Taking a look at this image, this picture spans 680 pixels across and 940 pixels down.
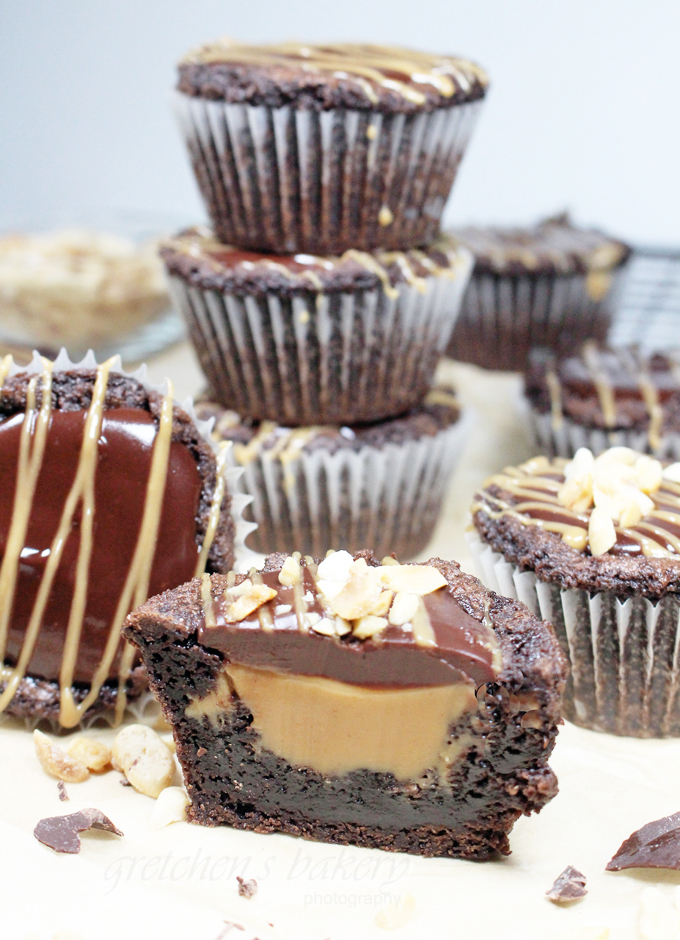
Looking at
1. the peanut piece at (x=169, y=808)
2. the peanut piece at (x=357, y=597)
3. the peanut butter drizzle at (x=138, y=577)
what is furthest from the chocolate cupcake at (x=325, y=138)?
the peanut piece at (x=169, y=808)

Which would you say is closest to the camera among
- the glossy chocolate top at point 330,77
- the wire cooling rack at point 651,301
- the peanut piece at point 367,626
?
the peanut piece at point 367,626

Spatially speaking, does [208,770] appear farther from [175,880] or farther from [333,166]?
[333,166]

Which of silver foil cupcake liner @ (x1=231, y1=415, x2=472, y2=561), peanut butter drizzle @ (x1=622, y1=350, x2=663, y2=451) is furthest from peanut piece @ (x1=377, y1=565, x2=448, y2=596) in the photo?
peanut butter drizzle @ (x1=622, y1=350, x2=663, y2=451)

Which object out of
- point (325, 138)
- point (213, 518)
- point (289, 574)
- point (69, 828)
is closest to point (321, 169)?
point (325, 138)

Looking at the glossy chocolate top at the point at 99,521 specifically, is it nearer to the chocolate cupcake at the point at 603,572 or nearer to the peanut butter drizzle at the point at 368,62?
the chocolate cupcake at the point at 603,572

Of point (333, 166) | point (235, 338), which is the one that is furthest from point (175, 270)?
point (333, 166)
